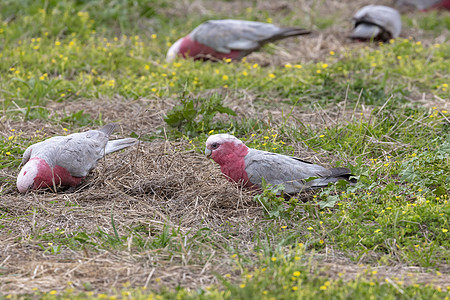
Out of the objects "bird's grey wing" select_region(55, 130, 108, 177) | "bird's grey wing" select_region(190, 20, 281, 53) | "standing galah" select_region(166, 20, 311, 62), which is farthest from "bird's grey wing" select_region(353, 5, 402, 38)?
"bird's grey wing" select_region(55, 130, 108, 177)

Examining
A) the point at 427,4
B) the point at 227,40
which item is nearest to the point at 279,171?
the point at 227,40

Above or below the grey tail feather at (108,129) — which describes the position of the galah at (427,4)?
above

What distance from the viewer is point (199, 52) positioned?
26.7 ft

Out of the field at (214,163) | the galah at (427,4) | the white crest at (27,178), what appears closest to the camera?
the field at (214,163)

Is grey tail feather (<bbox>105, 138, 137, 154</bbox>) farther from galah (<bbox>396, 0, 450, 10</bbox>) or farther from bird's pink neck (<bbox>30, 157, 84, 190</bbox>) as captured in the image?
galah (<bbox>396, 0, 450, 10</bbox>)

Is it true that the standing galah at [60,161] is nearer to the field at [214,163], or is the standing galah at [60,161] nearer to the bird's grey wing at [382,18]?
the field at [214,163]

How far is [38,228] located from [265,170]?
182cm

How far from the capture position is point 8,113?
245 inches

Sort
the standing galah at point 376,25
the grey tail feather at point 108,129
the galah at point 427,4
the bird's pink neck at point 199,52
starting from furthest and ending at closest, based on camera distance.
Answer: the galah at point 427,4 → the standing galah at point 376,25 → the bird's pink neck at point 199,52 → the grey tail feather at point 108,129

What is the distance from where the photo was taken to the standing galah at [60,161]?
4.64 metres

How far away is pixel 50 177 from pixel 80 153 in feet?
1.12

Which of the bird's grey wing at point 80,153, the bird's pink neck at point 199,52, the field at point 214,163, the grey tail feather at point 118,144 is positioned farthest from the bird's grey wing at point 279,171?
the bird's pink neck at point 199,52

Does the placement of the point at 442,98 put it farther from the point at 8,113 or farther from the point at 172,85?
the point at 8,113

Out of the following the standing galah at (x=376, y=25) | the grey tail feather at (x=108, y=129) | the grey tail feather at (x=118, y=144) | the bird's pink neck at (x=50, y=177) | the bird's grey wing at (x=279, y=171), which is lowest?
the bird's pink neck at (x=50, y=177)
